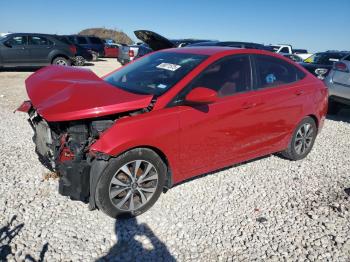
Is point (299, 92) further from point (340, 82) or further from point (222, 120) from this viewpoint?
point (340, 82)

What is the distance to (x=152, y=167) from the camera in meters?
3.62

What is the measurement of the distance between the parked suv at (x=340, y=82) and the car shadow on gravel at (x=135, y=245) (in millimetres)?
5954

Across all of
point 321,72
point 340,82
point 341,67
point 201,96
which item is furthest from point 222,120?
point 321,72

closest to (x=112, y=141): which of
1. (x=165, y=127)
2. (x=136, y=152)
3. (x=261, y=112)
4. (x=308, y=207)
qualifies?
(x=136, y=152)

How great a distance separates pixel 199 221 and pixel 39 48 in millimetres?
13992

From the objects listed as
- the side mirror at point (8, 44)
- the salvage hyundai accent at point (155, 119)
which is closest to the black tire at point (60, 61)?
the side mirror at point (8, 44)

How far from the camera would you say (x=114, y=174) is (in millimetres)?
3383

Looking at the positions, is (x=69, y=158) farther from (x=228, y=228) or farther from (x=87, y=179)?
(x=228, y=228)

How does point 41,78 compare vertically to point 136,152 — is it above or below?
above

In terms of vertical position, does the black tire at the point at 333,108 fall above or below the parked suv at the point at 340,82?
below

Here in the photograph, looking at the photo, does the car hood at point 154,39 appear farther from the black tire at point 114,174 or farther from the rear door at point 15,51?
the rear door at point 15,51

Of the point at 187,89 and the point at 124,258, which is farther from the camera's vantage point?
the point at 187,89

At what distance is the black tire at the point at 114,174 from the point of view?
11.0 feet

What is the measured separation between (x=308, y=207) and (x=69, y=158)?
275 centimetres
